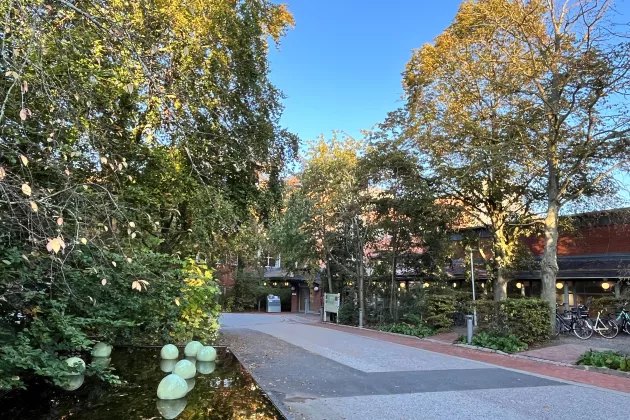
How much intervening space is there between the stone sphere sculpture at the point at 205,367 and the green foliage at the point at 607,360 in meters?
8.50

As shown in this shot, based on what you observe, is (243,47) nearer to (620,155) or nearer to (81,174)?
(81,174)

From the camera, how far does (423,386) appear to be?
8383mm

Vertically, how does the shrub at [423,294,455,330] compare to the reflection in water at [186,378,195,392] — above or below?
above

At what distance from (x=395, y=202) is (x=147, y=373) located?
556 inches

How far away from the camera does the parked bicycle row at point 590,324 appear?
15.1 metres

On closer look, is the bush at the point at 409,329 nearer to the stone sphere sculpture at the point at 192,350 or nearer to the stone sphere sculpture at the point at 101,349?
the stone sphere sculpture at the point at 192,350

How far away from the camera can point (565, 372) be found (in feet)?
33.7

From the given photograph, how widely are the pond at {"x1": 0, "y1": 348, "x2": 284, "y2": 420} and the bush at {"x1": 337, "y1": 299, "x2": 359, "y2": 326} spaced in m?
16.8

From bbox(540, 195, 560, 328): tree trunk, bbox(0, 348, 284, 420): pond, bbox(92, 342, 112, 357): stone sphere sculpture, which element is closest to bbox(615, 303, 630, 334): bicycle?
bbox(540, 195, 560, 328): tree trunk

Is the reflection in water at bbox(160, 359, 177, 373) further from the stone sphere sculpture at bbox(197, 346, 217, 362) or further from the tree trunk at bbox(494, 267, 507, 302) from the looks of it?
the tree trunk at bbox(494, 267, 507, 302)

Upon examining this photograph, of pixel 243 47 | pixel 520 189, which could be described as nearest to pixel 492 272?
pixel 520 189

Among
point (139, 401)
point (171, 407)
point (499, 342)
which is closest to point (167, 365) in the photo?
point (139, 401)

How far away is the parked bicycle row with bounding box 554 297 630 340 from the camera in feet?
49.7

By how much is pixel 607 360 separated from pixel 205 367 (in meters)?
8.85
